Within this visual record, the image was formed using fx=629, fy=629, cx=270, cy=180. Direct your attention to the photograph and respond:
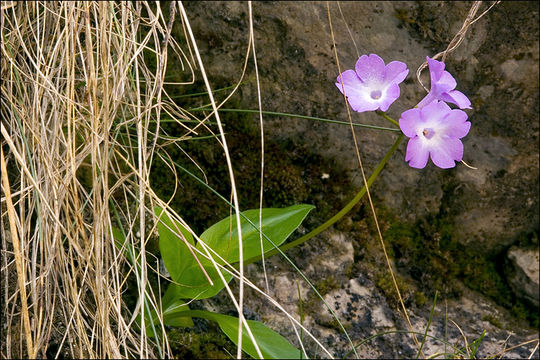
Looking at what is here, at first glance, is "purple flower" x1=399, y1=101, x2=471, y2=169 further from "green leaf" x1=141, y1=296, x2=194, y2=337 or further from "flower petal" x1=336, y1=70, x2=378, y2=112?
"green leaf" x1=141, y1=296, x2=194, y2=337

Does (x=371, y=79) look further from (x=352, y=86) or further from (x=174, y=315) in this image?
(x=174, y=315)

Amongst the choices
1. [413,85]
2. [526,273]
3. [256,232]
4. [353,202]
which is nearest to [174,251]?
[256,232]

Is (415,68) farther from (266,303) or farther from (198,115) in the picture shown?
(266,303)

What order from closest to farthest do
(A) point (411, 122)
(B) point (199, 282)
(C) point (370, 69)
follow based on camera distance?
1. (A) point (411, 122)
2. (C) point (370, 69)
3. (B) point (199, 282)

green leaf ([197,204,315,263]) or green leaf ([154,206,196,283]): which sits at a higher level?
green leaf ([197,204,315,263])

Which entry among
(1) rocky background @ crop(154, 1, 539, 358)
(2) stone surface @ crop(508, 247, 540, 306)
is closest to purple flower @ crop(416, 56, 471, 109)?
(1) rocky background @ crop(154, 1, 539, 358)
